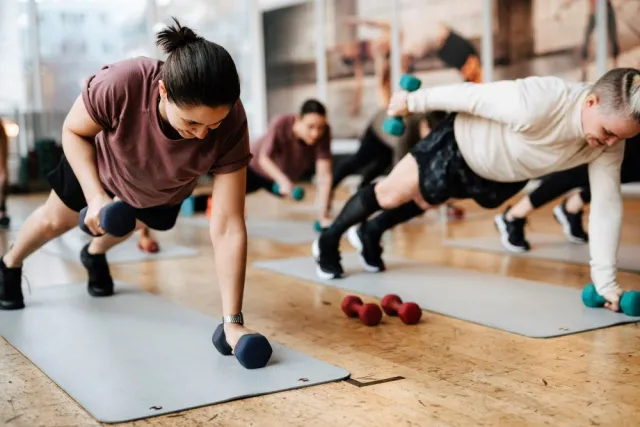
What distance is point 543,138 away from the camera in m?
1.88

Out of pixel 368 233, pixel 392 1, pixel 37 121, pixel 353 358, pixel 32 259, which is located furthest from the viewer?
pixel 37 121

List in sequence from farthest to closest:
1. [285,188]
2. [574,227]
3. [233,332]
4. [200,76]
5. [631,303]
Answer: [285,188]
[574,227]
[631,303]
[233,332]
[200,76]

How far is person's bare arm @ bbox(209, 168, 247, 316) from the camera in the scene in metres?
1.54

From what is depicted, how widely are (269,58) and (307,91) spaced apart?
0.66 meters

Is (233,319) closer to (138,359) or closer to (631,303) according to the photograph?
(138,359)

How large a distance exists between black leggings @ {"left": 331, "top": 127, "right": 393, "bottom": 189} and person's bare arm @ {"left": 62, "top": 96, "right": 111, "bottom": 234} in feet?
6.74

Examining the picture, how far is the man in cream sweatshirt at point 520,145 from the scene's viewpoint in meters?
1.73

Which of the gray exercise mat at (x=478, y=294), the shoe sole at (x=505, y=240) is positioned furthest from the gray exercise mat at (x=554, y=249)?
the gray exercise mat at (x=478, y=294)

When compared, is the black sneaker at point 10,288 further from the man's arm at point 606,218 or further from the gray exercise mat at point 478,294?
the man's arm at point 606,218

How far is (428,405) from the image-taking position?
124 centimetres

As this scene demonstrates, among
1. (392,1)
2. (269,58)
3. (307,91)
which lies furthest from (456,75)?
(269,58)

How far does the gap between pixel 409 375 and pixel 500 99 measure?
0.77 metres

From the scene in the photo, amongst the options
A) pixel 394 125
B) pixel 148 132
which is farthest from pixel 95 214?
pixel 394 125

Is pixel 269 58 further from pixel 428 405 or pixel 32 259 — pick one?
pixel 428 405
